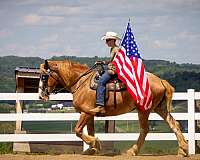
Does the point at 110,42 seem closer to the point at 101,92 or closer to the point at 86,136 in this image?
the point at 101,92

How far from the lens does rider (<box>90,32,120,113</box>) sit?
10.6 m

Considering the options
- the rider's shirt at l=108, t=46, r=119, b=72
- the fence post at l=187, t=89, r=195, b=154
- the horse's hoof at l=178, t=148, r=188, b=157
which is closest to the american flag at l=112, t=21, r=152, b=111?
the rider's shirt at l=108, t=46, r=119, b=72

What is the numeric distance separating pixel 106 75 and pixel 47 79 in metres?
1.44

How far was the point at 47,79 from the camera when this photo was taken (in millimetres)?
11305

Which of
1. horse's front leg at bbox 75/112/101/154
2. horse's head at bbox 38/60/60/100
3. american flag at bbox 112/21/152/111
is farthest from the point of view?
horse's head at bbox 38/60/60/100

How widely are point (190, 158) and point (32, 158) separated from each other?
3.40 metres

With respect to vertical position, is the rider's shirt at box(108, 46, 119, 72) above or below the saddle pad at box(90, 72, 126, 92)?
above

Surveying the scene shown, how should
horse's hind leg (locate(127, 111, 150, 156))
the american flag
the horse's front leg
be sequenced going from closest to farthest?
the horse's front leg, the american flag, horse's hind leg (locate(127, 111, 150, 156))

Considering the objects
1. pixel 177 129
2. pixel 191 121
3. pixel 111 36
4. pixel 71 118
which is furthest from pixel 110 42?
pixel 191 121

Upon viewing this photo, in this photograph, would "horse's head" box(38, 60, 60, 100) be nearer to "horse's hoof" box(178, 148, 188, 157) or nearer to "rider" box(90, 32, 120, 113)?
"rider" box(90, 32, 120, 113)

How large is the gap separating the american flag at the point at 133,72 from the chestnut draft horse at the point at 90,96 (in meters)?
0.21

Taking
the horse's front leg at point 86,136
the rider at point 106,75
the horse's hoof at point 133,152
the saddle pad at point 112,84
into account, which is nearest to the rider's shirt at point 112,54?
the rider at point 106,75

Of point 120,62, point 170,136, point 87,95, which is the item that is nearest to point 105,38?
point 120,62

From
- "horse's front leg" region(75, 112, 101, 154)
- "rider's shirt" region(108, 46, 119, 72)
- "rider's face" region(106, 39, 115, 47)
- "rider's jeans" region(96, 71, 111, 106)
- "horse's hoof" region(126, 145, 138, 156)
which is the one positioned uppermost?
"rider's face" region(106, 39, 115, 47)
